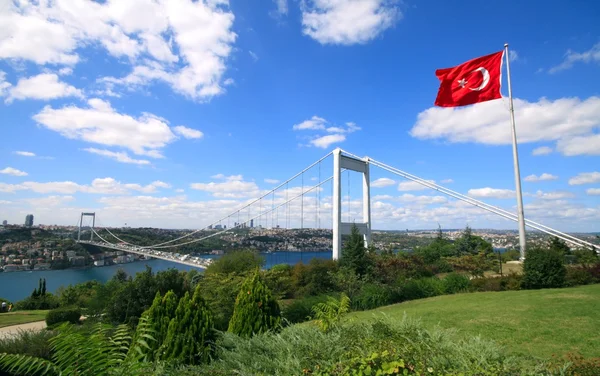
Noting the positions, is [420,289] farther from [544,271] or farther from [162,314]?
[162,314]

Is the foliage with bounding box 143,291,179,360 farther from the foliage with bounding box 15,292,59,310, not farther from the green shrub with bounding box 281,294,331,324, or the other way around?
the foliage with bounding box 15,292,59,310

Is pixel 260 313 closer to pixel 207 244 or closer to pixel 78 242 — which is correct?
pixel 207 244

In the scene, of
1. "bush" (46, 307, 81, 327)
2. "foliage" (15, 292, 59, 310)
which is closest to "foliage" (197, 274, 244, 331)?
"bush" (46, 307, 81, 327)

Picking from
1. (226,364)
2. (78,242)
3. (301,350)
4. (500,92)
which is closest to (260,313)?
(226,364)

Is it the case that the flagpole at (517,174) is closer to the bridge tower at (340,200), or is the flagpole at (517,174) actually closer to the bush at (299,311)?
the bush at (299,311)

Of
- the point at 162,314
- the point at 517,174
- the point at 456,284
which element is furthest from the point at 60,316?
the point at 517,174

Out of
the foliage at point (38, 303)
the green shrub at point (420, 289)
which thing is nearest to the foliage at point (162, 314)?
the green shrub at point (420, 289)
